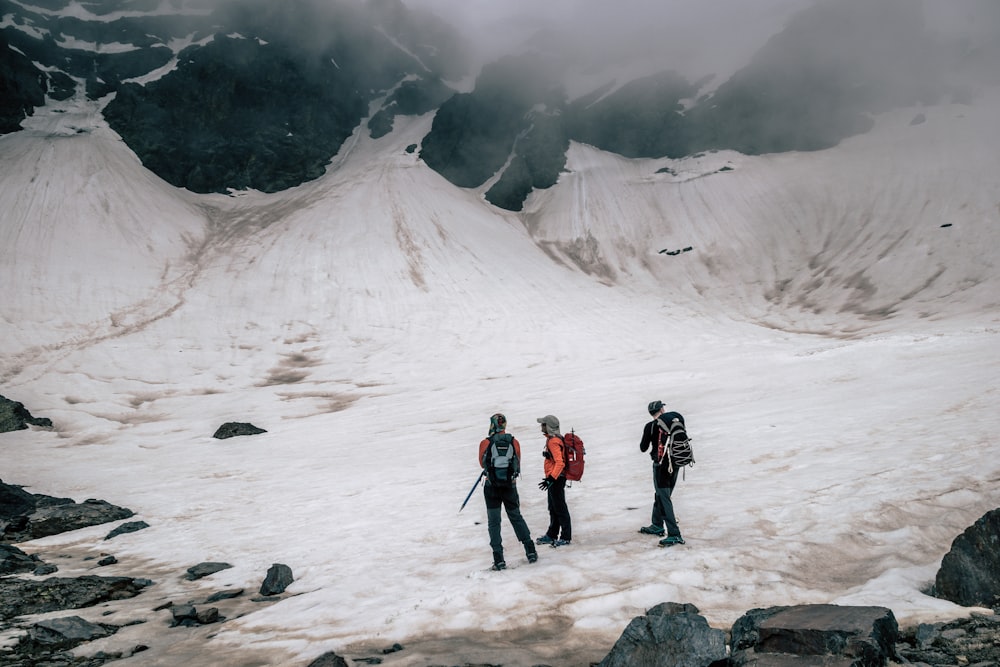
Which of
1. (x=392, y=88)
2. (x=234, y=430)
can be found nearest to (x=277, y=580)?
(x=234, y=430)

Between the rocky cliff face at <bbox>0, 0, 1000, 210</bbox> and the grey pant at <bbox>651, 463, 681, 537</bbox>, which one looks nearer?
the grey pant at <bbox>651, 463, 681, 537</bbox>

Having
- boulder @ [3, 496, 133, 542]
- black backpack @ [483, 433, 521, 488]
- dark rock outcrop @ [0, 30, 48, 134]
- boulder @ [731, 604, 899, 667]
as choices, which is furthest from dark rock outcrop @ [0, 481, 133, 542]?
dark rock outcrop @ [0, 30, 48, 134]

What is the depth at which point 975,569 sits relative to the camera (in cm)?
516

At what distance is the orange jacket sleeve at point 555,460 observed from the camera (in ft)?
25.8

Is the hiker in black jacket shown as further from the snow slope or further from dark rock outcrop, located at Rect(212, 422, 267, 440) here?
dark rock outcrop, located at Rect(212, 422, 267, 440)

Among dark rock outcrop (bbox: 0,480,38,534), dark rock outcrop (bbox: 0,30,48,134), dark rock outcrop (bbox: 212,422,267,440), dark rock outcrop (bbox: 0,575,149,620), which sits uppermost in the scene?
dark rock outcrop (bbox: 0,30,48,134)

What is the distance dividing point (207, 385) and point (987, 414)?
37.4 m

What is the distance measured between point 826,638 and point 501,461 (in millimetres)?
4114

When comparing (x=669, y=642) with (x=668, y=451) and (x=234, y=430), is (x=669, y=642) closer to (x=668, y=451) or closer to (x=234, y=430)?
(x=668, y=451)

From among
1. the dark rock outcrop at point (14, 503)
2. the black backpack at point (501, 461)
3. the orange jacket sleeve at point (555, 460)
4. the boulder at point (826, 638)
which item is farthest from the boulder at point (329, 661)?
the dark rock outcrop at point (14, 503)

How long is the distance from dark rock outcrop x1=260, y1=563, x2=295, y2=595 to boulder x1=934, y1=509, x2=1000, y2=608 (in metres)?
7.49

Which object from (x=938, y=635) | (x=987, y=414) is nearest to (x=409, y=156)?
(x=987, y=414)

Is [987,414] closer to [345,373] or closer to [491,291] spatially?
[345,373]

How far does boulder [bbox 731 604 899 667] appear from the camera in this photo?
3900 mm
